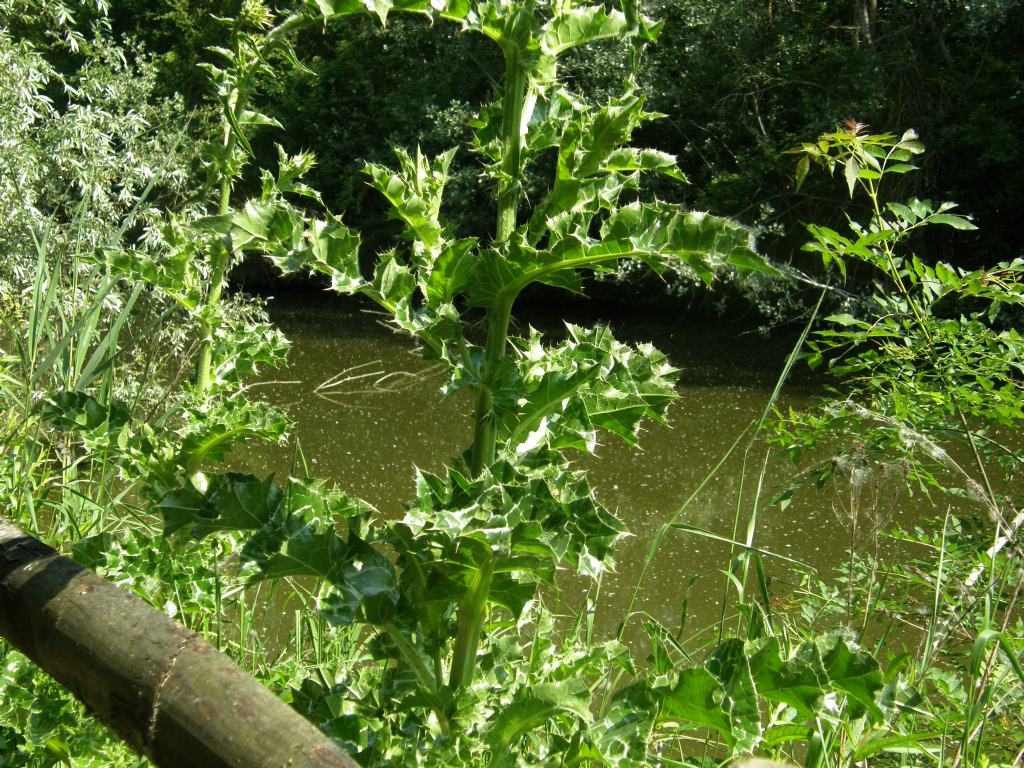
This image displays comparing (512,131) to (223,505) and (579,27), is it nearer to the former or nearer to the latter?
(579,27)

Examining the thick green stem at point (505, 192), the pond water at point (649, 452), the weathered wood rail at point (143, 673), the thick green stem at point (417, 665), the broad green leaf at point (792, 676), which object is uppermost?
the thick green stem at point (505, 192)

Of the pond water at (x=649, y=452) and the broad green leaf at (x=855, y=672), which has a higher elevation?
the broad green leaf at (x=855, y=672)

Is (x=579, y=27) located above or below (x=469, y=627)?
above

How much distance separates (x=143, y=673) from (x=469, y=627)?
48cm

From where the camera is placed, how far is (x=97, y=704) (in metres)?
0.93

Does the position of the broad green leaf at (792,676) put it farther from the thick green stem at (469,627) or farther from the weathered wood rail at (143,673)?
the weathered wood rail at (143,673)

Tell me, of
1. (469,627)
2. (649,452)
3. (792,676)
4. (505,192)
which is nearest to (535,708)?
(469,627)

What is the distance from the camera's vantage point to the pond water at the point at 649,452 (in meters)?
5.23

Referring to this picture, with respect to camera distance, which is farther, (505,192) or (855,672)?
(505,192)

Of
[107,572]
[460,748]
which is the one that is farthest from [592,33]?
[107,572]

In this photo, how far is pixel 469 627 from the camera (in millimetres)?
1274

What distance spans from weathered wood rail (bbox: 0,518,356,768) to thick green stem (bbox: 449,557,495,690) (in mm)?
373

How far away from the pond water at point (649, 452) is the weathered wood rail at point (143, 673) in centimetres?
172

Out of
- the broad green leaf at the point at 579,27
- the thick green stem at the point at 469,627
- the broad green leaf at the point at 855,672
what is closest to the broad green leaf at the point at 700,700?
the broad green leaf at the point at 855,672
